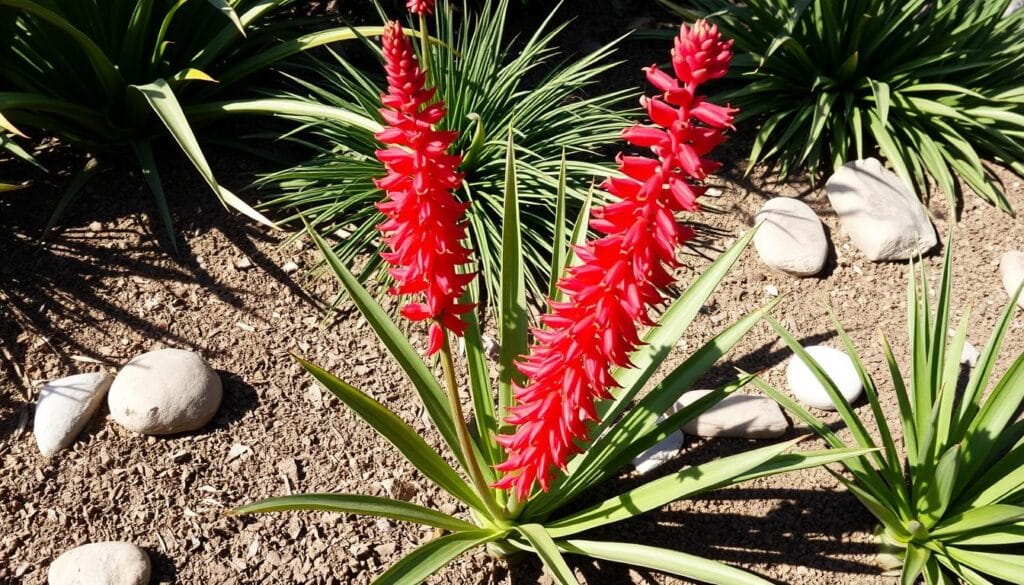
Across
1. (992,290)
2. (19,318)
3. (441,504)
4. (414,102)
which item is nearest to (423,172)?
(414,102)

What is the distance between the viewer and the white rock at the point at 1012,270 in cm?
377

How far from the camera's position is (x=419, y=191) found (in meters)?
1.65

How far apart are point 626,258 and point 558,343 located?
286mm

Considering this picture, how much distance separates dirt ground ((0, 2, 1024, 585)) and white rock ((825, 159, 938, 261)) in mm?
114

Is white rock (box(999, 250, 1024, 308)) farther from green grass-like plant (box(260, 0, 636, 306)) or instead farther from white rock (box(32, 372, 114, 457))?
white rock (box(32, 372, 114, 457))

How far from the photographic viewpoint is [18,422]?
2842 millimetres

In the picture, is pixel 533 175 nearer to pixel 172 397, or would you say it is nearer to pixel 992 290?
pixel 172 397

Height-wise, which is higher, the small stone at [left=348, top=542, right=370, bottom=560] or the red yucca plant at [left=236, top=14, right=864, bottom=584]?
the red yucca plant at [left=236, top=14, right=864, bottom=584]

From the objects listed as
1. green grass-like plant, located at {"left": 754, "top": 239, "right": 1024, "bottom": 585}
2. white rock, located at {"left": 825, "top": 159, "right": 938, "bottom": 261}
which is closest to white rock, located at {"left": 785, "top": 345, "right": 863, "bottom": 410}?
green grass-like plant, located at {"left": 754, "top": 239, "right": 1024, "bottom": 585}

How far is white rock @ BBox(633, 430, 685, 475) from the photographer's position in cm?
292

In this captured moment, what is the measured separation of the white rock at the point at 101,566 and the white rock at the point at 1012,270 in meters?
3.62

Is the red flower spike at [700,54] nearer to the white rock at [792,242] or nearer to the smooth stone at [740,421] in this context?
the smooth stone at [740,421]

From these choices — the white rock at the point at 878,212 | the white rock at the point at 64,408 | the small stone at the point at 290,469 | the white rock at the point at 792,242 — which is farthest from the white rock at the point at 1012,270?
the white rock at the point at 64,408

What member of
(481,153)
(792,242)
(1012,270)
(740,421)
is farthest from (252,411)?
(1012,270)
